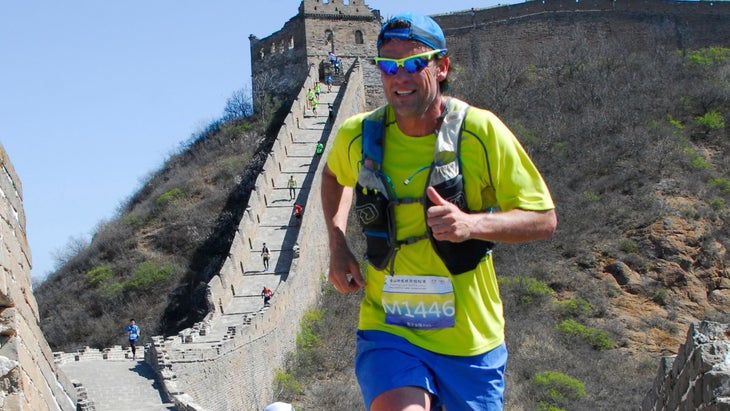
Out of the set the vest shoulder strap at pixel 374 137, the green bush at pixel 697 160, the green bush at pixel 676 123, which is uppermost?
the vest shoulder strap at pixel 374 137

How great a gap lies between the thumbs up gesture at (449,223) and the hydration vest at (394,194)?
0.70 ft

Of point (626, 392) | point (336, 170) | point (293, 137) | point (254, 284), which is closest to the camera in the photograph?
point (336, 170)

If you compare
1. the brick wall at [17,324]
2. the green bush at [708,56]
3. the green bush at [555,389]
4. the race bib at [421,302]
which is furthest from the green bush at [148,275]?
the race bib at [421,302]

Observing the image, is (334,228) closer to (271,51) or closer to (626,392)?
(626,392)

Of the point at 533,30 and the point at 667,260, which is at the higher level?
the point at 533,30

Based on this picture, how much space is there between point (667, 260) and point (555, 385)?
337 inches

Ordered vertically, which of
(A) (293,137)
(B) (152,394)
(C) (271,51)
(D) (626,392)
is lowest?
(D) (626,392)

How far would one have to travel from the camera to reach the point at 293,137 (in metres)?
36.0

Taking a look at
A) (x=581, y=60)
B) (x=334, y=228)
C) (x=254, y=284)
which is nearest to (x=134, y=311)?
(x=254, y=284)

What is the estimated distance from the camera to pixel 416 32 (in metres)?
4.67

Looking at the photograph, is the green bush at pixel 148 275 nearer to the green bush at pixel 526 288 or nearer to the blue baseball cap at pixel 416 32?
the green bush at pixel 526 288

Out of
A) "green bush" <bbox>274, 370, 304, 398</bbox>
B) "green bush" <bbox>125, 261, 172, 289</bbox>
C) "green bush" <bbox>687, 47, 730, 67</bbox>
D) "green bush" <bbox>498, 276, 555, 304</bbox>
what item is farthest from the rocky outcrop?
"green bush" <bbox>687, 47, 730, 67</bbox>

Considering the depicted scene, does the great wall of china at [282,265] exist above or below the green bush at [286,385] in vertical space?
above

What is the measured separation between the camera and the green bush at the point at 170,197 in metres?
38.1
